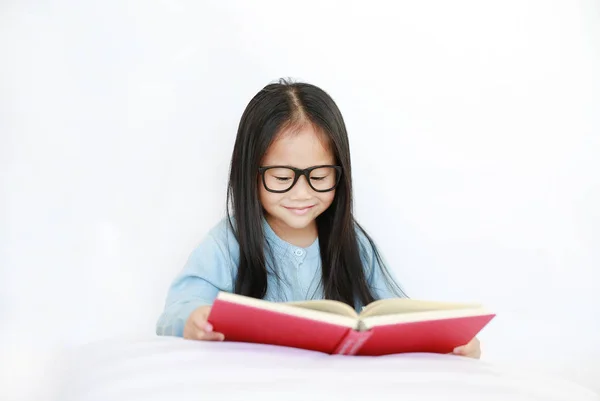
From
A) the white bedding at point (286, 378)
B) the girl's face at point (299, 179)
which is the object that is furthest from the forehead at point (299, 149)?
the white bedding at point (286, 378)

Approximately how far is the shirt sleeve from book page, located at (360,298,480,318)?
57 cm

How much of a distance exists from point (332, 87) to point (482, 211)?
2.08 ft

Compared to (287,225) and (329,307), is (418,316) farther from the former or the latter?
(287,225)

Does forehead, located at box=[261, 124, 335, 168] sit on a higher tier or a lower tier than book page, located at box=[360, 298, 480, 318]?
higher

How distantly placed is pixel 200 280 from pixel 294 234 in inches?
11.9

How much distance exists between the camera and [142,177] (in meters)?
2.39

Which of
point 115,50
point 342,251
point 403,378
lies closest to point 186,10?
point 115,50

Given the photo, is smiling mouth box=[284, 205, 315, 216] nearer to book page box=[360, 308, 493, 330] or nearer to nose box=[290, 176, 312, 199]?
nose box=[290, 176, 312, 199]

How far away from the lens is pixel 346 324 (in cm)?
129

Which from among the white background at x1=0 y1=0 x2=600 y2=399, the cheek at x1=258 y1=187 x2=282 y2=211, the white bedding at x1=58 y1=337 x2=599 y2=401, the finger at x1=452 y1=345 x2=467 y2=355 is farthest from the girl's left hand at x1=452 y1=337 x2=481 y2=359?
the white background at x1=0 y1=0 x2=600 y2=399

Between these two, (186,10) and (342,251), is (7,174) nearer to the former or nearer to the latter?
(186,10)

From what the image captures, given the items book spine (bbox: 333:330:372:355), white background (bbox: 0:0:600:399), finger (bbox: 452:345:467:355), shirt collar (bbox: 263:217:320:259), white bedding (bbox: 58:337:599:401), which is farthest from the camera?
white background (bbox: 0:0:600:399)

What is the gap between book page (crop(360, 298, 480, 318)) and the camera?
1.40 metres

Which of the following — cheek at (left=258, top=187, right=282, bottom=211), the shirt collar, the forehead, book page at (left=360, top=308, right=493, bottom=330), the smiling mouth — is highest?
the forehead
